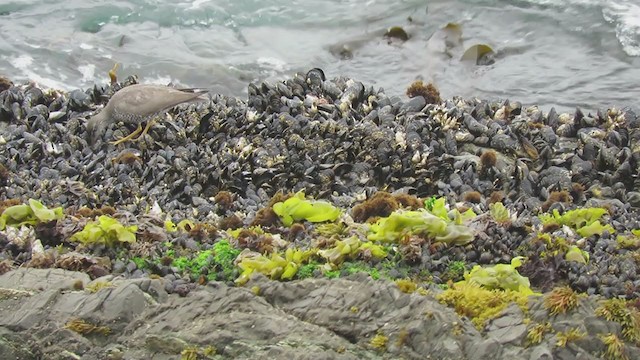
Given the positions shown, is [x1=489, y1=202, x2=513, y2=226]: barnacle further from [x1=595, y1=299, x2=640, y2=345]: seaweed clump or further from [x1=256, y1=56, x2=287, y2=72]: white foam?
[x1=256, y1=56, x2=287, y2=72]: white foam

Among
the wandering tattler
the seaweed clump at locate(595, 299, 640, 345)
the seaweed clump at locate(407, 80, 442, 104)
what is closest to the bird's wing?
the wandering tattler

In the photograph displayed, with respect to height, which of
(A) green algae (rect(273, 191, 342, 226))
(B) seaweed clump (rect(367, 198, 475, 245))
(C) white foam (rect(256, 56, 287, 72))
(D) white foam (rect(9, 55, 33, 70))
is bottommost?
(C) white foam (rect(256, 56, 287, 72))

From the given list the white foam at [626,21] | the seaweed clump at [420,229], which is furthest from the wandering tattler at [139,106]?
the white foam at [626,21]

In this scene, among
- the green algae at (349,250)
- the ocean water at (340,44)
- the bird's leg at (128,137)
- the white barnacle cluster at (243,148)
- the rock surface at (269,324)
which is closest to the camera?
the rock surface at (269,324)

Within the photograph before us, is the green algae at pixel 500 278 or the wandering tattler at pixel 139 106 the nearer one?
the green algae at pixel 500 278

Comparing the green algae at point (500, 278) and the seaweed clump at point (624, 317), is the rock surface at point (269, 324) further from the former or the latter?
the green algae at point (500, 278)

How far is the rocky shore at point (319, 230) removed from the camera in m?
4.09

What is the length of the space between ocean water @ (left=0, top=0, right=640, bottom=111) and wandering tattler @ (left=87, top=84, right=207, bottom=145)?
306 cm

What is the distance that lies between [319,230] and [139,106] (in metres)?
3.34

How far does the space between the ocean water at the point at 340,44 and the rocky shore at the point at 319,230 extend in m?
2.16

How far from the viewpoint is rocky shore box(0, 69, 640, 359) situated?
4.09 meters

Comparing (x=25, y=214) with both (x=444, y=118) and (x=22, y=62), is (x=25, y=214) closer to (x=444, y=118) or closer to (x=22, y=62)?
(x=444, y=118)

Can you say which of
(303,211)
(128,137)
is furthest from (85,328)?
(128,137)

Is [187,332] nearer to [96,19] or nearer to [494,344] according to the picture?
[494,344]
